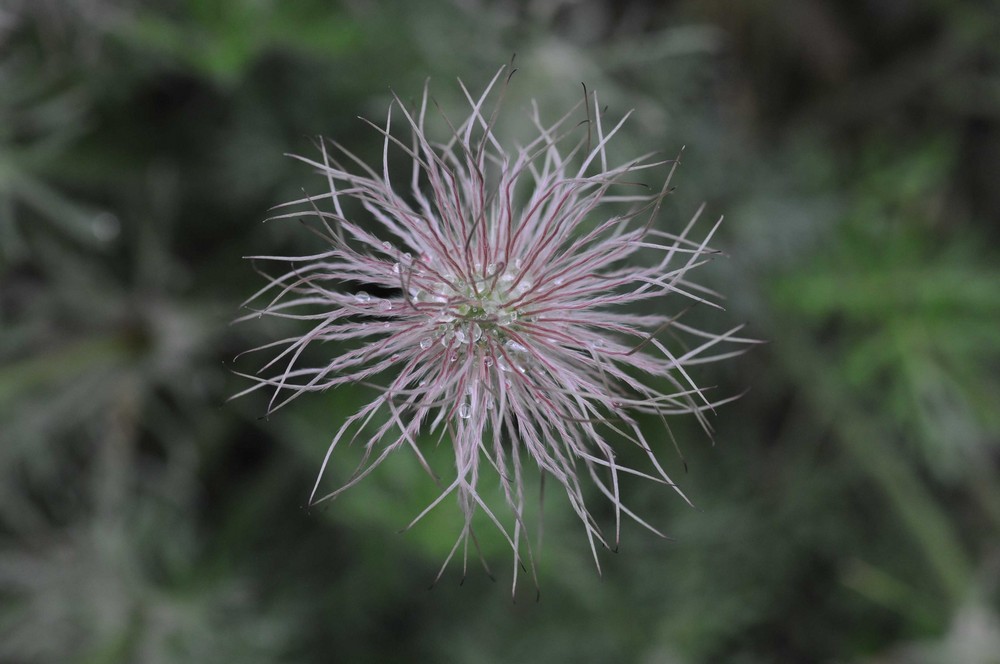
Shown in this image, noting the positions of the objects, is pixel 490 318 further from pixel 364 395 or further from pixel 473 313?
pixel 364 395

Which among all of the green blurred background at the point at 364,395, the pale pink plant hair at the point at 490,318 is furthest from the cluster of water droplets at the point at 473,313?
the green blurred background at the point at 364,395

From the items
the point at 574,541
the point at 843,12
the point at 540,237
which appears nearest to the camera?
the point at 540,237

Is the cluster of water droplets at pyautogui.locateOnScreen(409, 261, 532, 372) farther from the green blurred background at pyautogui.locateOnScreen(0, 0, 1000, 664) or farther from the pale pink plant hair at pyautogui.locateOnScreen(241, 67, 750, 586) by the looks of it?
the green blurred background at pyautogui.locateOnScreen(0, 0, 1000, 664)

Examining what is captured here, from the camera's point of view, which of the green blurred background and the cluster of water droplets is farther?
the green blurred background

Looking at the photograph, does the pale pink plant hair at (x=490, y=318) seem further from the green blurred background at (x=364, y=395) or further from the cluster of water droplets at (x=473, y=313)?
the green blurred background at (x=364, y=395)

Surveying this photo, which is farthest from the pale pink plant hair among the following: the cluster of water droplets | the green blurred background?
the green blurred background

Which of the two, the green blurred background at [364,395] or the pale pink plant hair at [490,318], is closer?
the pale pink plant hair at [490,318]

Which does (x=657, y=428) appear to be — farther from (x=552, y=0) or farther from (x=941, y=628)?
(x=552, y=0)

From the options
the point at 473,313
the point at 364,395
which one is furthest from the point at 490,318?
the point at 364,395

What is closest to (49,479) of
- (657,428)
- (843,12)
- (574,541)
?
(574,541)
